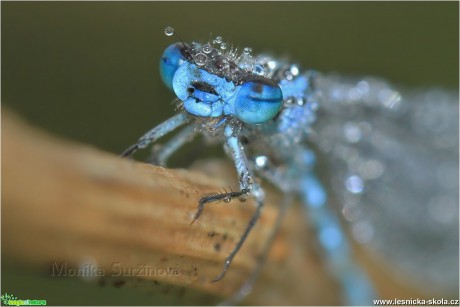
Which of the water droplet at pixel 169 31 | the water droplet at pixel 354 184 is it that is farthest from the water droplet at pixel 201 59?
the water droplet at pixel 354 184

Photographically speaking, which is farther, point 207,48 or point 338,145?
point 338,145

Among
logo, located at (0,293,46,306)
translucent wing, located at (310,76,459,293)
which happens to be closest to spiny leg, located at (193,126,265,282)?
logo, located at (0,293,46,306)

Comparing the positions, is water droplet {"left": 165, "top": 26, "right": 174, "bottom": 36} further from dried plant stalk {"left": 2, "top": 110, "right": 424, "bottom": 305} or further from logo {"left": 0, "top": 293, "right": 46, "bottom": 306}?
logo {"left": 0, "top": 293, "right": 46, "bottom": 306}

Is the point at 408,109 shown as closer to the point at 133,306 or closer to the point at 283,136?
the point at 283,136

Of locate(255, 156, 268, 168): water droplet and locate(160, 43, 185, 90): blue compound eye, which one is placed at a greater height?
locate(160, 43, 185, 90): blue compound eye

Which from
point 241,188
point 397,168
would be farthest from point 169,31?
point 397,168

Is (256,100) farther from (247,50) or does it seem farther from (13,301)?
(13,301)

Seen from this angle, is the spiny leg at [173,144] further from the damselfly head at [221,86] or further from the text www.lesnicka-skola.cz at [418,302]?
the text www.lesnicka-skola.cz at [418,302]
